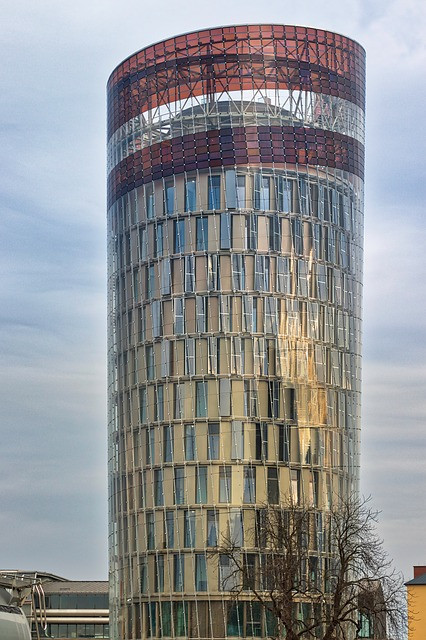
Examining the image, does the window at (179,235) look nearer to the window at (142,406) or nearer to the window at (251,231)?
the window at (251,231)

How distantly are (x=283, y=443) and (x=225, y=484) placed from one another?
303 inches

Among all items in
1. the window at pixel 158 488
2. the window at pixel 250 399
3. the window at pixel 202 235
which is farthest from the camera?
the window at pixel 202 235

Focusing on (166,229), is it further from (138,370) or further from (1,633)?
(1,633)

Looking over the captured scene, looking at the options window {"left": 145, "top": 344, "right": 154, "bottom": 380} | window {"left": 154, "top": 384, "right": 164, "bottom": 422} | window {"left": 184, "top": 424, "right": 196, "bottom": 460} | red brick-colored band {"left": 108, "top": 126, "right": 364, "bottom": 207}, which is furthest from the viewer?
window {"left": 145, "top": 344, "right": 154, "bottom": 380}

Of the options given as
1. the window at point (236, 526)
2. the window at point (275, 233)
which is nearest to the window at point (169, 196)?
the window at point (275, 233)

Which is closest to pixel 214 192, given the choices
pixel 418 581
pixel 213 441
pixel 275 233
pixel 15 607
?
pixel 275 233

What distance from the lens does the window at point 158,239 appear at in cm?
14025

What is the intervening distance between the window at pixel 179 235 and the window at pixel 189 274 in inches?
57.3

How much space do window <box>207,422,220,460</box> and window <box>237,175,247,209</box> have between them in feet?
79.8

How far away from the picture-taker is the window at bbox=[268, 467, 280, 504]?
133125mm

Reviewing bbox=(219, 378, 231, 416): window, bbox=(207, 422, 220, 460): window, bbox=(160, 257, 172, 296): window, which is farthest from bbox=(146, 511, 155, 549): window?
bbox=(160, 257, 172, 296): window

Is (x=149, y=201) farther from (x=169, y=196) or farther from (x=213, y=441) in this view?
(x=213, y=441)

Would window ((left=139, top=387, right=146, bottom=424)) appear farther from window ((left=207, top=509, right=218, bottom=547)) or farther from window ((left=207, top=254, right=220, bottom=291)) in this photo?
window ((left=207, top=254, right=220, bottom=291))

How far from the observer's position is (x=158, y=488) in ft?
449
